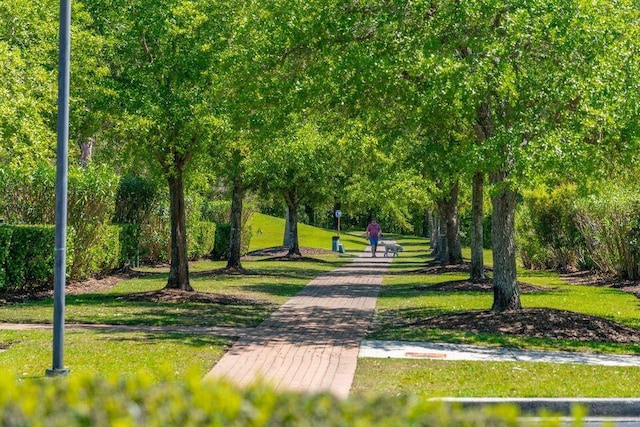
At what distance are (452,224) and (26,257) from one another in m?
19.0

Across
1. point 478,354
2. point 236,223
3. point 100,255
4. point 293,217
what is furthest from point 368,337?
point 293,217

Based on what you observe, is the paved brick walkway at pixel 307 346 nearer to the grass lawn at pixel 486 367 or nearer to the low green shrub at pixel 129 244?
the grass lawn at pixel 486 367

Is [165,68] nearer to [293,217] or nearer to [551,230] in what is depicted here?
[551,230]

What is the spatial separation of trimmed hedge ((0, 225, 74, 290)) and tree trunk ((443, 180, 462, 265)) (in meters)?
17.2

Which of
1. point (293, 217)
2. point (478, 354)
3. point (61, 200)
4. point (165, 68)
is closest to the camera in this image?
point (61, 200)

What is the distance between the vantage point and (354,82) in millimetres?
15867

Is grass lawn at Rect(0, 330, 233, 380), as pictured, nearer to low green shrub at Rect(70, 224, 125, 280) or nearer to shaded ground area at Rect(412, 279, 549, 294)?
low green shrub at Rect(70, 224, 125, 280)

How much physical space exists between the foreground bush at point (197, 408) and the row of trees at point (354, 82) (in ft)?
34.4

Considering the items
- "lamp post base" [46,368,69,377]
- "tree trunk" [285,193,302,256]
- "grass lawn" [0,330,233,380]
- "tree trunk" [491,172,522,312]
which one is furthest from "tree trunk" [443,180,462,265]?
"lamp post base" [46,368,69,377]

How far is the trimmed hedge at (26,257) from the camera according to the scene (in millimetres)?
20516

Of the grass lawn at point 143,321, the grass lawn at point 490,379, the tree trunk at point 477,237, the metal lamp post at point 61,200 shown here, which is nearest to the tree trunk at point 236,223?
the grass lawn at point 143,321

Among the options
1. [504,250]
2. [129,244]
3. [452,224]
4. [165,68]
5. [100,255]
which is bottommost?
[100,255]

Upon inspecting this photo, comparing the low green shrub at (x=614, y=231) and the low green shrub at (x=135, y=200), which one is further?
the low green shrub at (x=135, y=200)

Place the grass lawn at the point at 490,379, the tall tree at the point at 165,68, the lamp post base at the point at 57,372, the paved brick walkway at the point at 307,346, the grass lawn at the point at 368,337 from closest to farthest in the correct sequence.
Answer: the grass lawn at the point at 490,379
the lamp post base at the point at 57,372
the grass lawn at the point at 368,337
the paved brick walkway at the point at 307,346
the tall tree at the point at 165,68
